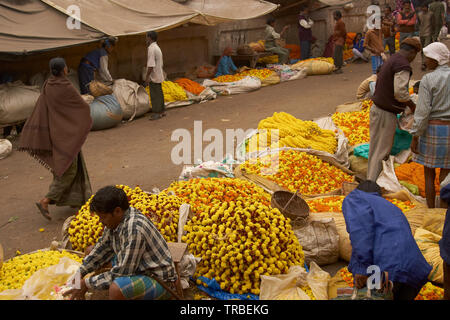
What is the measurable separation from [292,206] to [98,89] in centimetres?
560

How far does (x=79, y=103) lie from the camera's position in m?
5.16

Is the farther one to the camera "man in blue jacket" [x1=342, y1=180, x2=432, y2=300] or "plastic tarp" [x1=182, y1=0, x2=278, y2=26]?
"plastic tarp" [x1=182, y1=0, x2=278, y2=26]

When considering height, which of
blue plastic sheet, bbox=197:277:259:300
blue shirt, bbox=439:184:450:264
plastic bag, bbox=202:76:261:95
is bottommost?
plastic bag, bbox=202:76:261:95

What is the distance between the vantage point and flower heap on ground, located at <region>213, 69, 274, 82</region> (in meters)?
12.2

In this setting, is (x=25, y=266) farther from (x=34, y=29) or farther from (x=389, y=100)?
(x=34, y=29)

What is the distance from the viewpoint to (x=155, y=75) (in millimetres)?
9250

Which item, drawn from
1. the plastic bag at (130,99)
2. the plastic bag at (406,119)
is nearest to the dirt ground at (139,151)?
the plastic bag at (130,99)

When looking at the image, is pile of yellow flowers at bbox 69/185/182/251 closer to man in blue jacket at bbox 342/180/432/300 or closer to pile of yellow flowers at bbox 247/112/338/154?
man in blue jacket at bbox 342/180/432/300

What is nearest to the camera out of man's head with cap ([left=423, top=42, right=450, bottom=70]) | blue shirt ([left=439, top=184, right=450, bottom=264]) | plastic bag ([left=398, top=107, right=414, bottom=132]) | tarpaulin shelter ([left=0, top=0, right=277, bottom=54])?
blue shirt ([left=439, top=184, right=450, bottom=264])

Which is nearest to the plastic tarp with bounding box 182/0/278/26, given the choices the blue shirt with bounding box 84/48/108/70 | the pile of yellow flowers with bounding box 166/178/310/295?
the blue shirt with bounding box 84/48/108/70

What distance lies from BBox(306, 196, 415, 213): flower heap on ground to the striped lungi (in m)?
0.46
